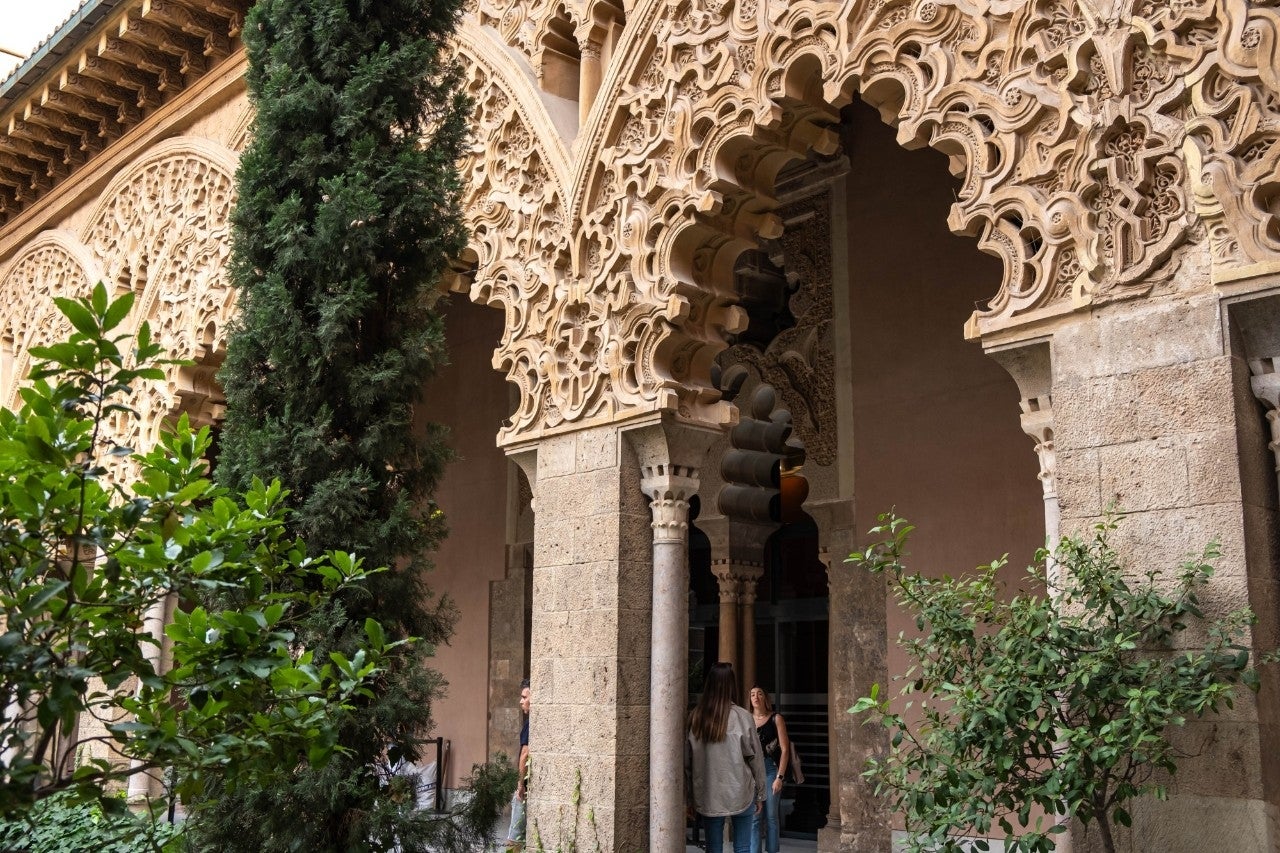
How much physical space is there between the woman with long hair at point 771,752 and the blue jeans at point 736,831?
5.77 feet

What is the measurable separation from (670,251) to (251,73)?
7.98ft

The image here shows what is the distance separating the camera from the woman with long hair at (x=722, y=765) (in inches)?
237

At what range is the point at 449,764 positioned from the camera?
40.7ft

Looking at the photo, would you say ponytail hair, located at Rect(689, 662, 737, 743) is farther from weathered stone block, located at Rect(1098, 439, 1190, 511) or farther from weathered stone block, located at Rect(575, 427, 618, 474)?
weathered stone block, located at Rect(1098, 439, 1190, 511)

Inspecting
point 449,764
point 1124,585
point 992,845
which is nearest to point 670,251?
point 1124,585

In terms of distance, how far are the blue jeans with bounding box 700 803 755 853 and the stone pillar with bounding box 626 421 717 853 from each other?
13 cm

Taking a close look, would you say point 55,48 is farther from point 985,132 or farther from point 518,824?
point 985,132

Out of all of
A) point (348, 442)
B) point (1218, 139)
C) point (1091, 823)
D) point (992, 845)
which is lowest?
point (992, 845)

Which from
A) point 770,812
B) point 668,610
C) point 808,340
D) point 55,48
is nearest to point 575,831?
point 668,610

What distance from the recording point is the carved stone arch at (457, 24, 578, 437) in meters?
6.92

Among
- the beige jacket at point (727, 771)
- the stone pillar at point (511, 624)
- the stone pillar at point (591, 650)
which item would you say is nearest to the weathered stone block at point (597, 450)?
the stone pillar at point (591, 650)

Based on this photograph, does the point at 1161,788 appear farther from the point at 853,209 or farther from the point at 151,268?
the point at 151,268

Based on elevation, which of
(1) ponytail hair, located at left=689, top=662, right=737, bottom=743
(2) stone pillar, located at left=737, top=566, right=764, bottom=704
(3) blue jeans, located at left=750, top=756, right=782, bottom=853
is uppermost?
(2) stone pillar, located at left=737, top=566, right=764, bottom=704

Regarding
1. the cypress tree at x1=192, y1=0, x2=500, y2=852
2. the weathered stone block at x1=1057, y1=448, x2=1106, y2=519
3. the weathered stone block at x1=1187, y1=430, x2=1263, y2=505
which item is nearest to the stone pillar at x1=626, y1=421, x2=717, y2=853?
the cypress tree at x1=192, y1=0, x2=500, y2=852
